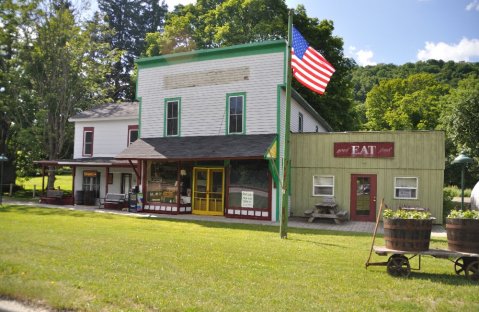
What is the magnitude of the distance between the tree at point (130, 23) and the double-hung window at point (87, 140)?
32.0 meters

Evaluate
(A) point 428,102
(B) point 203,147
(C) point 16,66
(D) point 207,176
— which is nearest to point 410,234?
(B) point 203,147

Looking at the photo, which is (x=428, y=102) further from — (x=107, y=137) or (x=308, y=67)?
(x=308, y=67)

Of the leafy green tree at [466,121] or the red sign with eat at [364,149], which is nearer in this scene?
the red sign with eat at [364,149]

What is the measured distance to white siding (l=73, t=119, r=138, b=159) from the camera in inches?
1075

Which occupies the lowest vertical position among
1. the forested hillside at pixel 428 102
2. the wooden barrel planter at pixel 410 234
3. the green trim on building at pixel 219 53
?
the wooden barrel planter at pixel 410 234

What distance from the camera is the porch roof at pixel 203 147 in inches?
733

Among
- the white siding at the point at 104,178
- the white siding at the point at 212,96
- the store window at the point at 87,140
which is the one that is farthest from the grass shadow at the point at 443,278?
the store window at the point at 87,140

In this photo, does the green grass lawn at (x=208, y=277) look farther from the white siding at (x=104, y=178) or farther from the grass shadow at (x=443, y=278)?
the white siding at (x=104, y=178)

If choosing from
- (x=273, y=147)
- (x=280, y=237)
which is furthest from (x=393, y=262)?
(x=273, y=147)

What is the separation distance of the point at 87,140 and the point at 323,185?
16.6 meters

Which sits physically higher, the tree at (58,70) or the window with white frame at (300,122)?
the tree at (58,70)

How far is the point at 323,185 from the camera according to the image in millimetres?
20438

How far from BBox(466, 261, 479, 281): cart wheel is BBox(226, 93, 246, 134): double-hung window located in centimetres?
1350

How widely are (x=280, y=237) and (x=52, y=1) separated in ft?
83.7
